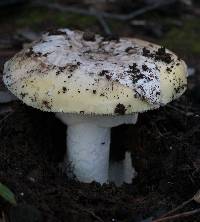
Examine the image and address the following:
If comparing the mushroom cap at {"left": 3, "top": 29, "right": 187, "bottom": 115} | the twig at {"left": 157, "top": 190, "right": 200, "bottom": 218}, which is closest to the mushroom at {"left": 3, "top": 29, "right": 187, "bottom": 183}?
the mushroom cap at {"left": 3, "top": 29, "right": 187, "bottom": 115}

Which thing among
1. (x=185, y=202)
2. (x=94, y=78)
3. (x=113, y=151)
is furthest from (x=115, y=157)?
(x=94, y=78)

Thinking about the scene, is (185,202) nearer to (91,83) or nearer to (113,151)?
(91,83)

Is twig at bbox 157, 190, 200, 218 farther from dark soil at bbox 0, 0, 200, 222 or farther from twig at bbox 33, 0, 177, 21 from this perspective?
twig at bbox 33, 0, 177, 21

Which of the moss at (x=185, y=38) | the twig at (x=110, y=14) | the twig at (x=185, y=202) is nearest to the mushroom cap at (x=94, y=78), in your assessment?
the twig at (x=185, y=202)

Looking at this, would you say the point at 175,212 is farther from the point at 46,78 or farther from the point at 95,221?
the point at 46,78

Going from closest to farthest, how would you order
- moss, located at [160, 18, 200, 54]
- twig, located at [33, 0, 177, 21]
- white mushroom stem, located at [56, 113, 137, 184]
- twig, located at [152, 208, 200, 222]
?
twig, located at [152, 208, 200, 222], white mushroom stem, located at [56, 113, 137, 184], moss, located at [160, 18, 200, 54], twig, located at [33, 0, 177, 21]

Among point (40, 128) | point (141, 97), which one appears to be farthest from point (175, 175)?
point (40, 128)

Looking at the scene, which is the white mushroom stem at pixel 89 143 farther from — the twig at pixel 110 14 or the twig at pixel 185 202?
the twig at pixel 110 14
